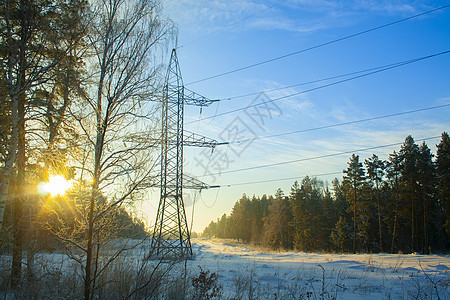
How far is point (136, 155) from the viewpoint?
493 cm

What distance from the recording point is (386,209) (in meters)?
39.4

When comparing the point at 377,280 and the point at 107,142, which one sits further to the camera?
the point at 377,280

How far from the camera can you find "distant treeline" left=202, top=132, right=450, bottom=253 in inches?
1355

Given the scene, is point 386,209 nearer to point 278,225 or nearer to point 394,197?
point 394,197

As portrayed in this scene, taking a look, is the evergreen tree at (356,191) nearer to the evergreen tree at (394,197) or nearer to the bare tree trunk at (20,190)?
the evergreen tree at (394,197)

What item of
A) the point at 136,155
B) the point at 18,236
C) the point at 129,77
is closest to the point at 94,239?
the point at 136,155

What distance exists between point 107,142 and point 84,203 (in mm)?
1095

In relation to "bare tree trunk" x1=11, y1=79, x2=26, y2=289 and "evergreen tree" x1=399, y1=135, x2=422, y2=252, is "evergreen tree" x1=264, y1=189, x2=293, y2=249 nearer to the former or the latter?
"evergreen tree" x1=399, y1=135, x2=422, y2=252

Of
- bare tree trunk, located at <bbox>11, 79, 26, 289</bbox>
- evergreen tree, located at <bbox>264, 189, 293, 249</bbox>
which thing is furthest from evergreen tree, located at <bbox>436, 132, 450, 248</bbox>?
bare tree trunk, located at <bbox>11, 79, 26, 289</bbox>

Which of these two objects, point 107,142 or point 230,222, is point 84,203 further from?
point 230,222

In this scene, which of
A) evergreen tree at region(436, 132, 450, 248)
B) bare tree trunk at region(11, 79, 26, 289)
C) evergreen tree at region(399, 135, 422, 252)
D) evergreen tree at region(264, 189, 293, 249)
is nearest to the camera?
bare tree trunk at region(11, 79, 26, 289)

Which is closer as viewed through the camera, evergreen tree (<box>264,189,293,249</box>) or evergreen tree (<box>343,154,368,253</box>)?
evergreen tree (<box>343,154,368,253</box>)

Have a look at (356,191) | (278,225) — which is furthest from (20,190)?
(278,225)

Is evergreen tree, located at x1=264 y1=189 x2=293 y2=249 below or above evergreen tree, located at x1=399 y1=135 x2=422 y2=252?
below
